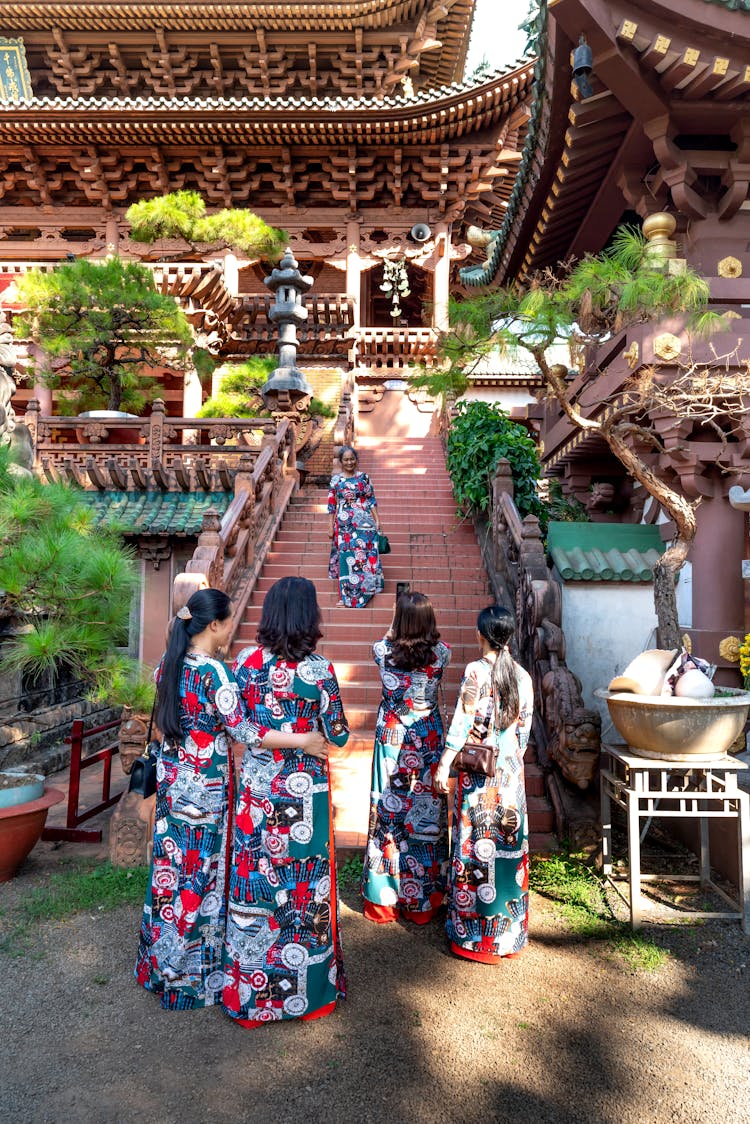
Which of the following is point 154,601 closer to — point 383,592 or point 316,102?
point 383,592

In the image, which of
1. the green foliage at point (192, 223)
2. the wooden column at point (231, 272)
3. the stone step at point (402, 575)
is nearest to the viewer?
the stone step at point (402, 575)

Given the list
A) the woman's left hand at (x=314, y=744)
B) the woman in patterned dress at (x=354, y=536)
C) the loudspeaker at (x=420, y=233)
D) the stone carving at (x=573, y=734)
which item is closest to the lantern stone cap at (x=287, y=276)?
the loudspeaker at (x=420, y=233)

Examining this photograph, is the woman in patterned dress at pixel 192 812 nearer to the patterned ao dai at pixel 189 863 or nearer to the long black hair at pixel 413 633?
the patterned ao dai at pixel 189 863

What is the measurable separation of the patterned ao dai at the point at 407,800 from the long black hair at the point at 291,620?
81 centimetres

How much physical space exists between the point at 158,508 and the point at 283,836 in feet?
23.2

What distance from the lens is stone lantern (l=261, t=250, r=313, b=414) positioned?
11.0 m

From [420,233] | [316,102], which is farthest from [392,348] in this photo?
[316,102]

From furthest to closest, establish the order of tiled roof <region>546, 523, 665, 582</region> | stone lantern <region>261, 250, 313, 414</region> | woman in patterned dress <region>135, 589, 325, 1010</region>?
stone lantern <region>261, 250, 313, 414</region>, tiled roof <region>546, 523, 665, 582</region>, woman in patterned dress <region>135, 589, 325, 1010</region>

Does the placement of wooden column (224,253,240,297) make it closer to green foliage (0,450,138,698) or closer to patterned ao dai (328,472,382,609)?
patterned ao dai (328,472,382,609)

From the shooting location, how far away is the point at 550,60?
5.54m

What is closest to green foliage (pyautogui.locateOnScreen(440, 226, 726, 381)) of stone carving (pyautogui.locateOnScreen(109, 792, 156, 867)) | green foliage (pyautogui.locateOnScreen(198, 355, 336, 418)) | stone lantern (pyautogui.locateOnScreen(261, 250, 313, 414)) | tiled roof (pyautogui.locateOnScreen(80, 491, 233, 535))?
stone carving (pyautogui.locateOnScreen(109, 792, 156, 867))

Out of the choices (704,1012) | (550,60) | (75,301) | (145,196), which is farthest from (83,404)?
(704,1012)

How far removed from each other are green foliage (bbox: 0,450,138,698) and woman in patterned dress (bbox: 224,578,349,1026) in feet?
4.46

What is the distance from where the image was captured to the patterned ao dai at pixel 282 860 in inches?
108
